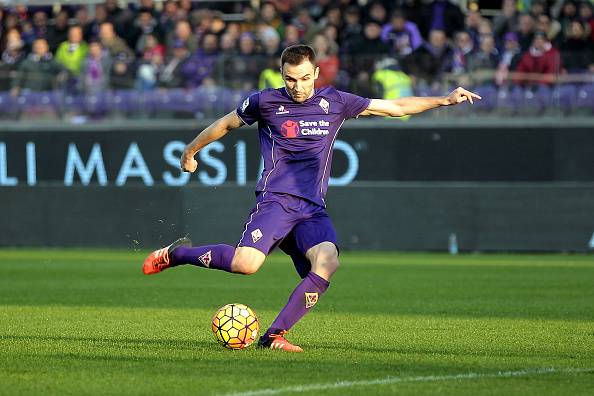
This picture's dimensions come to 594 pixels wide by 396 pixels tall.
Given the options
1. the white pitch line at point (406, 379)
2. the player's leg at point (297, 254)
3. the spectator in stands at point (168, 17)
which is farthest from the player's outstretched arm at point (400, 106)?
the spectator in stands at point (168, 17)

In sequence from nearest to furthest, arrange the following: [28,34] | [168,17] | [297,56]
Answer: [297,56] < [168,17] < [28,34]

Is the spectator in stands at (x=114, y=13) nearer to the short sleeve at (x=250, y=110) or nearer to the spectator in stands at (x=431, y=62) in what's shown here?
the spectator in stands at (x=431, y=62)

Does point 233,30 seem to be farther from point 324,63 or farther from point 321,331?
point 321,331

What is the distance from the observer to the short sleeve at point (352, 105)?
28.9ft

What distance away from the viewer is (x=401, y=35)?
20.9 m

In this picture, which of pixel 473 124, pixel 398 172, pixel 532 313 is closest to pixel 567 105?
pixel 473 124

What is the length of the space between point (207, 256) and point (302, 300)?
751 mm

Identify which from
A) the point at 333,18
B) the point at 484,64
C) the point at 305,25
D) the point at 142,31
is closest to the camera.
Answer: the point at 484,64

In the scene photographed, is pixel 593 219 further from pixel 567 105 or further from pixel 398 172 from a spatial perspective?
pixel 398 172

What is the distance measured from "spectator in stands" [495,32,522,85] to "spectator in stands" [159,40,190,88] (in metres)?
5.34

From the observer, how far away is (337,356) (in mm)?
8227

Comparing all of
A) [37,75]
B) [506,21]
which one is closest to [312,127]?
[506,21]

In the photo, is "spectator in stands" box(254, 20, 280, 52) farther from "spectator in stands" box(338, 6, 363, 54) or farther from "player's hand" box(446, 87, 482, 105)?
"player's hand" box(446, 87, 482, 105)

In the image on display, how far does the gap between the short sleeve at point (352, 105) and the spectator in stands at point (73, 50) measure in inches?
565
